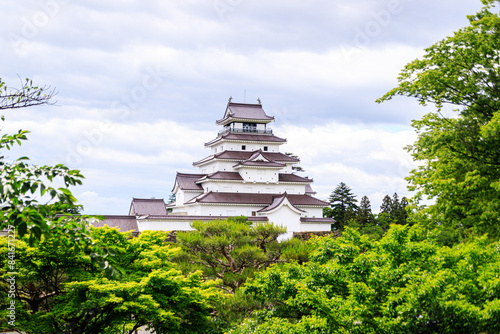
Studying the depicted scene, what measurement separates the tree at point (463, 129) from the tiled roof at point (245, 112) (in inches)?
1086

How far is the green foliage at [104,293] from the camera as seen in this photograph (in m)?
10.7

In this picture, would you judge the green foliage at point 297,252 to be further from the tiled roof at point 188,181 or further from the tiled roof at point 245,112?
the tiled roof at point 245,112

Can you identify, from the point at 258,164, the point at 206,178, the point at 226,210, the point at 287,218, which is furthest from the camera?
the point at 258,164

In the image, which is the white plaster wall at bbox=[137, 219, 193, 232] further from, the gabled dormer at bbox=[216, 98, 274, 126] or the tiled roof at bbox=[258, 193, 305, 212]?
the gabled dormer at bbox=[216, 98, 274, 126]

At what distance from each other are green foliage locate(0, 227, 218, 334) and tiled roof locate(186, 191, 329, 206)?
2566cm

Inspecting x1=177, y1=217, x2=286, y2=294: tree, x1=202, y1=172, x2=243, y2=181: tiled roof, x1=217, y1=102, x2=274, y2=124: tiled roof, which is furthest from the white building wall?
x1=177, y1=217, x2=286, y2=294: tree

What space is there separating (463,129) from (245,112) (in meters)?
30.5

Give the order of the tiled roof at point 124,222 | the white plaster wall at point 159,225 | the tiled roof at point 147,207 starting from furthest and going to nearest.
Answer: the tiled roof at point 147,207, the white plaster wall at point 159,225, the tiled roof at point 124,222

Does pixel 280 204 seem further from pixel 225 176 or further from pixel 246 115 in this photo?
pixel 246 115

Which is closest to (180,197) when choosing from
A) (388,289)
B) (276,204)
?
(276,204)

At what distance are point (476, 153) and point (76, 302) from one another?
1332cm

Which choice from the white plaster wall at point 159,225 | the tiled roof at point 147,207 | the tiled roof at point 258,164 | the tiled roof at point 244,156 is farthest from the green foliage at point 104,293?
the tiled roof at point 244,156

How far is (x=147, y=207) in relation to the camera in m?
37.5

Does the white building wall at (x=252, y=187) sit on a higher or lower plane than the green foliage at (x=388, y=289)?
higher
